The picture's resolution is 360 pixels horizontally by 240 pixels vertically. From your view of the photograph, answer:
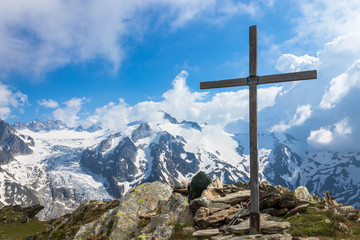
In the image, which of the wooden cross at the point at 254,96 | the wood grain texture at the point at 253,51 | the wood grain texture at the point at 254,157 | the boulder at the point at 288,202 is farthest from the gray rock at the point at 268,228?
the wood grain texture at the point at 253,51

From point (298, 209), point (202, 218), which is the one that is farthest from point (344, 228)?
point (202, 218)

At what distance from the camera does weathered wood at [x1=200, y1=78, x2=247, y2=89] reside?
45.6ft

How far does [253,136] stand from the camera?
42.6ft

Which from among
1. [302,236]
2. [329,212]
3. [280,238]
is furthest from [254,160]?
[329,212]

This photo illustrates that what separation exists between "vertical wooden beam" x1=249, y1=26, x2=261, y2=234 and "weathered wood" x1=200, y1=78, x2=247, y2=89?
23.5 inches

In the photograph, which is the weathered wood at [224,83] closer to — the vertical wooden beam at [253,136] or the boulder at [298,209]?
the vertical wooden beam at [253,136]

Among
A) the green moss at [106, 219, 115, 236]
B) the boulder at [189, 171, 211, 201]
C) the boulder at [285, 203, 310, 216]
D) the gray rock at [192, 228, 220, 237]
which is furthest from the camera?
the boulder at [189, 171, 211, 201]

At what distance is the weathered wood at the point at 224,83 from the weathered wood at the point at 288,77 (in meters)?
1.12

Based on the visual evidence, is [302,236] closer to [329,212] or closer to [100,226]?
[329,212]

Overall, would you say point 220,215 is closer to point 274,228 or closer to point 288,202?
point 274,228

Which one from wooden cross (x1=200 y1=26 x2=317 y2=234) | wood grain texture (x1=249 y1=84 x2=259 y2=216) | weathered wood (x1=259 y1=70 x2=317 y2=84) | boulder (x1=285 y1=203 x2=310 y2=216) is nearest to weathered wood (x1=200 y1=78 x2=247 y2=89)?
wooden cross (x1=200 y1=26 x2=317 y2=234)

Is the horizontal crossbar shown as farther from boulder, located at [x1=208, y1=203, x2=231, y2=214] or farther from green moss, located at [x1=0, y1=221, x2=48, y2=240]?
green moss, located at [x1=0, y1=221, x2=48, y2=240]

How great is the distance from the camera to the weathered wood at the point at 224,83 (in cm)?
1389

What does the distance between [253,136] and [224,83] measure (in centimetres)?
379
